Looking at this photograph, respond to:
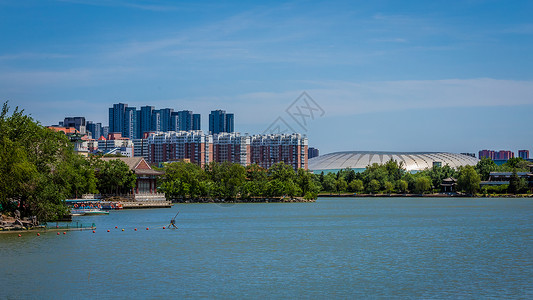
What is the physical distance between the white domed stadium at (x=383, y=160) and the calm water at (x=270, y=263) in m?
125

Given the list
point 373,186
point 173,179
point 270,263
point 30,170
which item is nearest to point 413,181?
point 373,186

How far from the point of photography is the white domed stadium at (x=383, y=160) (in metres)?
165

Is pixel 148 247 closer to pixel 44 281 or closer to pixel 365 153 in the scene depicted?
pixel 44 281

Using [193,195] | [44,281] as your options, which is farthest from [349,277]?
[193,195]

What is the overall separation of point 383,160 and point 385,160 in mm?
515

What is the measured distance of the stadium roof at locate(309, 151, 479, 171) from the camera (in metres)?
166

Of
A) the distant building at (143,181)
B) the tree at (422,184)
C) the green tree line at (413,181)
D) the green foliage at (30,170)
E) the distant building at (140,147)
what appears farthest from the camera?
the distant building at (140,147)

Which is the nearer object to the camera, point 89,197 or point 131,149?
point 89,197

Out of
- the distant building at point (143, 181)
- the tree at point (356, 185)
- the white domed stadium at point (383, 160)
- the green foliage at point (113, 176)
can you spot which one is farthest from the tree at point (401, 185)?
the green foliage at point (113, 176)

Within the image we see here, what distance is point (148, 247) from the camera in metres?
30.3

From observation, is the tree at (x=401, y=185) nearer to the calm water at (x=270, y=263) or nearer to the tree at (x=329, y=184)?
the tree at (x=329, y=184)

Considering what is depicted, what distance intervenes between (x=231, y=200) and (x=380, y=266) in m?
63.7

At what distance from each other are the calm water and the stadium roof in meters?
125

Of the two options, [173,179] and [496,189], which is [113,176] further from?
[496,189]
